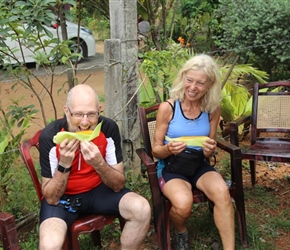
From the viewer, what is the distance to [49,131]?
9.48 ft

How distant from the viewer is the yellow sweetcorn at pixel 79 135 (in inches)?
105

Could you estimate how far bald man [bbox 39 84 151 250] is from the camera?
2760 millimetres

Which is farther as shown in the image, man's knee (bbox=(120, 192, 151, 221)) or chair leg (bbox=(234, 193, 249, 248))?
chair leg (bbox=(234, 193, 249, 248))

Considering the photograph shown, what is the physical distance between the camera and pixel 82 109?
2.81 metres

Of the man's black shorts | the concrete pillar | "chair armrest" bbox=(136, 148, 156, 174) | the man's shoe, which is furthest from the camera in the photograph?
the concrete pillar

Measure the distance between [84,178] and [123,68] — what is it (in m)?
1.26

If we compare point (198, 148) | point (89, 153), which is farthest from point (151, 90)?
point (89, 153)

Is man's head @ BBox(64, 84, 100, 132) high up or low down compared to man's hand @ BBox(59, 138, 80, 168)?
up

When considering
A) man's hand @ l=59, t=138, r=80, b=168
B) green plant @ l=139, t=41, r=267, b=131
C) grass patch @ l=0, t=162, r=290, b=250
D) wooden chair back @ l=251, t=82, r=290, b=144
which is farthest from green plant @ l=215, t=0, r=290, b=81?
man's hand @ l=59, t=138, r=80, b=168

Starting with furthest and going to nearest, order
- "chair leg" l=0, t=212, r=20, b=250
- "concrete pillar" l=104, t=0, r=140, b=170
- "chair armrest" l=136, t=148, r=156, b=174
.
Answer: "concrete pillar" l=104, t=0, r=140, b=170 → "chair armrest" l=136, t=148, r=156, b=174 → "chair leg" l=0, t=212, r=20, b=250

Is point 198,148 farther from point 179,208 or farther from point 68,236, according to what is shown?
point 68,236

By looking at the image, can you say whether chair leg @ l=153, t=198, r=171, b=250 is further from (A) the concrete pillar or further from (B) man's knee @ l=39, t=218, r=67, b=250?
(A) the concrete pillar

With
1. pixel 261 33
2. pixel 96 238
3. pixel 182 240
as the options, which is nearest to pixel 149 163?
pixel 182 240

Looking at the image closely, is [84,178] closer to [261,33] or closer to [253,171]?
[253,171]
